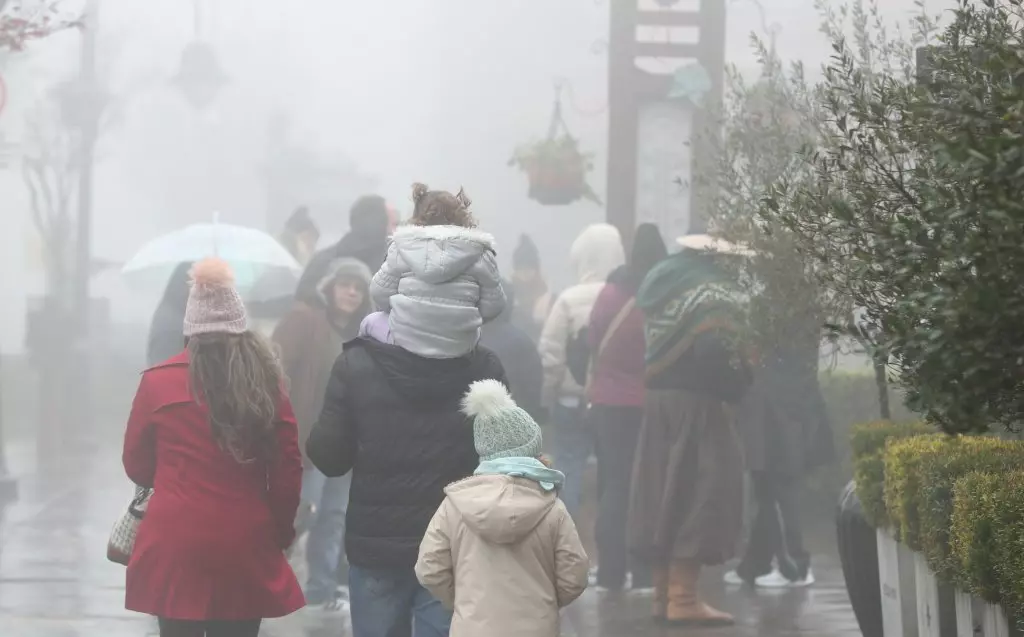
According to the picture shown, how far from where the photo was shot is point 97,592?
8.66 m

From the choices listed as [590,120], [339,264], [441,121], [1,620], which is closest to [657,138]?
[590,120]

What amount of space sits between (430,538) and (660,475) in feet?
14.5

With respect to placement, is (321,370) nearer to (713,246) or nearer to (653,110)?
(713,246)

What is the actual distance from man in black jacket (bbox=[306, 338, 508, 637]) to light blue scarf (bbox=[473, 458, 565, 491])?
0.46 m

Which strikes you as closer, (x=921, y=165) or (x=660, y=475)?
(x=921, y=165)

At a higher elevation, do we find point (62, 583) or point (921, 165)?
point (921, 165)

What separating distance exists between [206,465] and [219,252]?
187 inches

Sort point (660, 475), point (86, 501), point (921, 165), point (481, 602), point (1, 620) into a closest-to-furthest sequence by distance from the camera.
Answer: point (921, 165) → point (481, 602) → point (1, 620) → point (660, 475) → point (86, 501)

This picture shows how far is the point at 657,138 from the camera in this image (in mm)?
10203

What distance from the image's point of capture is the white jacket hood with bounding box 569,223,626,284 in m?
9.43

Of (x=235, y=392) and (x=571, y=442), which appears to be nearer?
(x=235, y=392)

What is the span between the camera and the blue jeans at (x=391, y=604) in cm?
466

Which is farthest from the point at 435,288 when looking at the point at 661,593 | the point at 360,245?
the point at 360,245

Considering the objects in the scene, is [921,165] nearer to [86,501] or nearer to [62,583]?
[62,583]
